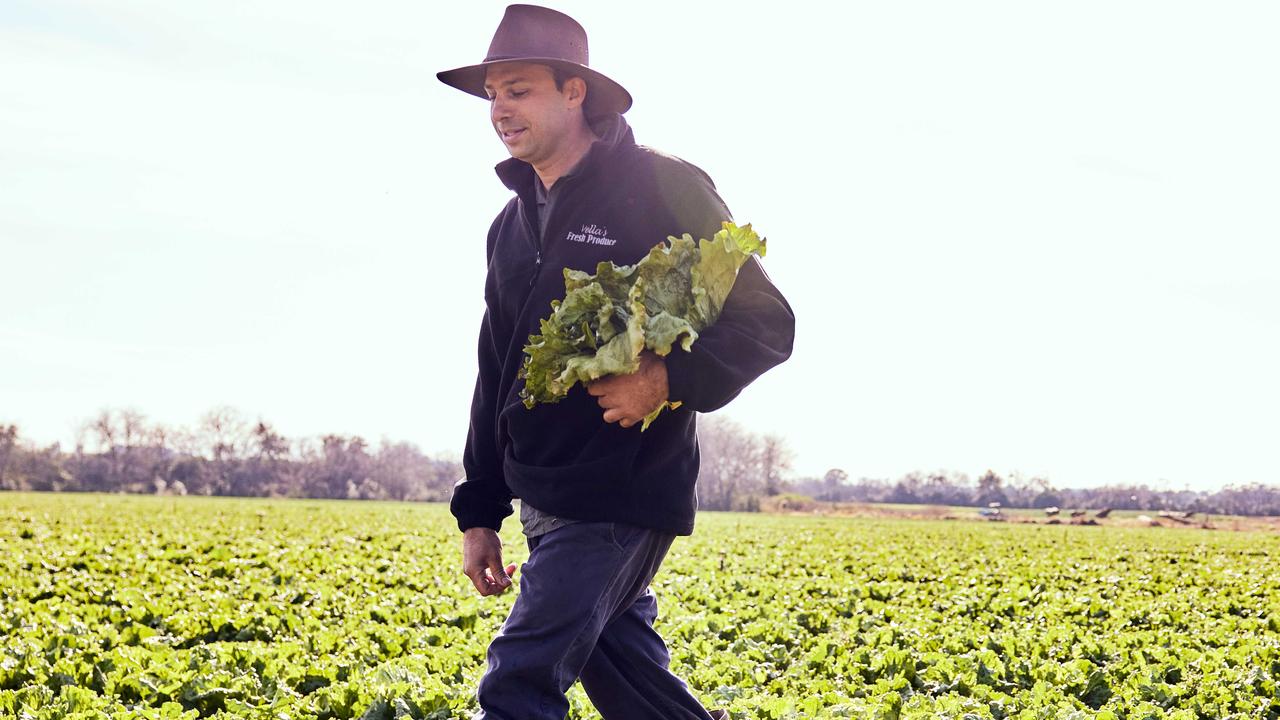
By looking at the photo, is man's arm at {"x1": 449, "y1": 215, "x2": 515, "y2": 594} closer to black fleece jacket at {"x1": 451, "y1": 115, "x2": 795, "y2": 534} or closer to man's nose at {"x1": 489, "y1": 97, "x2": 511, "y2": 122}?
black fleece jacket at {"x1": 451, "y1": 115, "x2": 795, "y2": 534}

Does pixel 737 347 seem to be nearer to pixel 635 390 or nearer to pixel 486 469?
pixel 635 390

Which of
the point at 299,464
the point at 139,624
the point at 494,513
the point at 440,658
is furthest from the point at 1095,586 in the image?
the point at 299,464

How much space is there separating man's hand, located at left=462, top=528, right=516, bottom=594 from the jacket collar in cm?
119

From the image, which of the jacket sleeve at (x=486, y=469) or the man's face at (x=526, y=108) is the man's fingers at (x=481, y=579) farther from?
the man's face at (x=526, y=108)

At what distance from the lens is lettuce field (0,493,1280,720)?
233 inches

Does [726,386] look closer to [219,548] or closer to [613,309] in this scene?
[613,309]

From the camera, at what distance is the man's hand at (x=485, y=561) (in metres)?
3.92

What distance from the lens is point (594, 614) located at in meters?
3.31

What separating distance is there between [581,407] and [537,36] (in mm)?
1174

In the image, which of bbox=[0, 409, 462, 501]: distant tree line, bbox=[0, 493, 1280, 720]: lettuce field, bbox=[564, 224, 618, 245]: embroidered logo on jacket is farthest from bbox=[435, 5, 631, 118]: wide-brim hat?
bbox=[0, 409, 462, 501]: distant tree line

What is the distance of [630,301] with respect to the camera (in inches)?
124

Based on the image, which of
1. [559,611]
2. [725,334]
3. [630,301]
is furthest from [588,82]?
[559,611]

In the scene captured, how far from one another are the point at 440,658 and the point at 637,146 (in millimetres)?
4078

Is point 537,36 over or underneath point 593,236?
over
